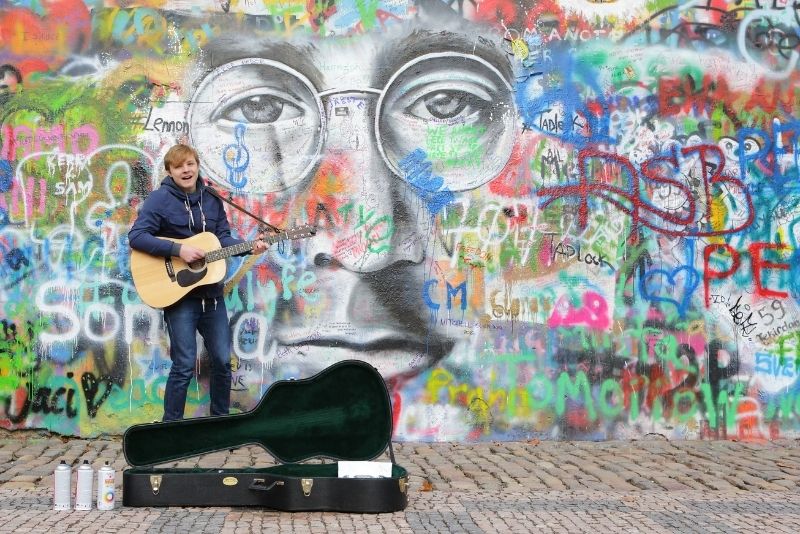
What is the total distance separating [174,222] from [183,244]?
0.70ft

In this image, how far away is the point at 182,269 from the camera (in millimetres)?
8156

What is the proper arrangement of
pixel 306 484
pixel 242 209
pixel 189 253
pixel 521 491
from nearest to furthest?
pixel 306 484 → pixel 521 491 → pixel 189 253 → pixel 242 209

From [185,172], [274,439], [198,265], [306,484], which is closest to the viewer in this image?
[306,484]

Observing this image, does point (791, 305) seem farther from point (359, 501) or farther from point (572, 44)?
point (359, 501)

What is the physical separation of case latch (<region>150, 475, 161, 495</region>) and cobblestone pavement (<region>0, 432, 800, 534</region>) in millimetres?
116

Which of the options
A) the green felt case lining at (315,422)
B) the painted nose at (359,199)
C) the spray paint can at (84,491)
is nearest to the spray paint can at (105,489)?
the spray paint can at (84,491)

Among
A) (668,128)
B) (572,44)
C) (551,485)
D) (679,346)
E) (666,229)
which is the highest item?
(572,44)

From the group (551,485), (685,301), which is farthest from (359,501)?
(685,301)

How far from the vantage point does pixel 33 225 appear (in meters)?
8.95

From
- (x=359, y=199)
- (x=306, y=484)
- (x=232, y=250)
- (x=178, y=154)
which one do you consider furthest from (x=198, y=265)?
(x=306, y=484)

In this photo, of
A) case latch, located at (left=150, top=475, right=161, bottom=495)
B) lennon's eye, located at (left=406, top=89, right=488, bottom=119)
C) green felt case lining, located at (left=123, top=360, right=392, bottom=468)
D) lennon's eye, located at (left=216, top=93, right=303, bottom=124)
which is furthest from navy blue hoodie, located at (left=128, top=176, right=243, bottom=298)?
case latch, located at (left=150, top=475, right=161, bottom=495)

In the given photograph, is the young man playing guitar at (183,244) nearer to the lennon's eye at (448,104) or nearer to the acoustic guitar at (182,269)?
the acoustic guitar at (182,269)

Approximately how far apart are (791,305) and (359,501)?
4.22 m

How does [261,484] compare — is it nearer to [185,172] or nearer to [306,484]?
[306,484]
